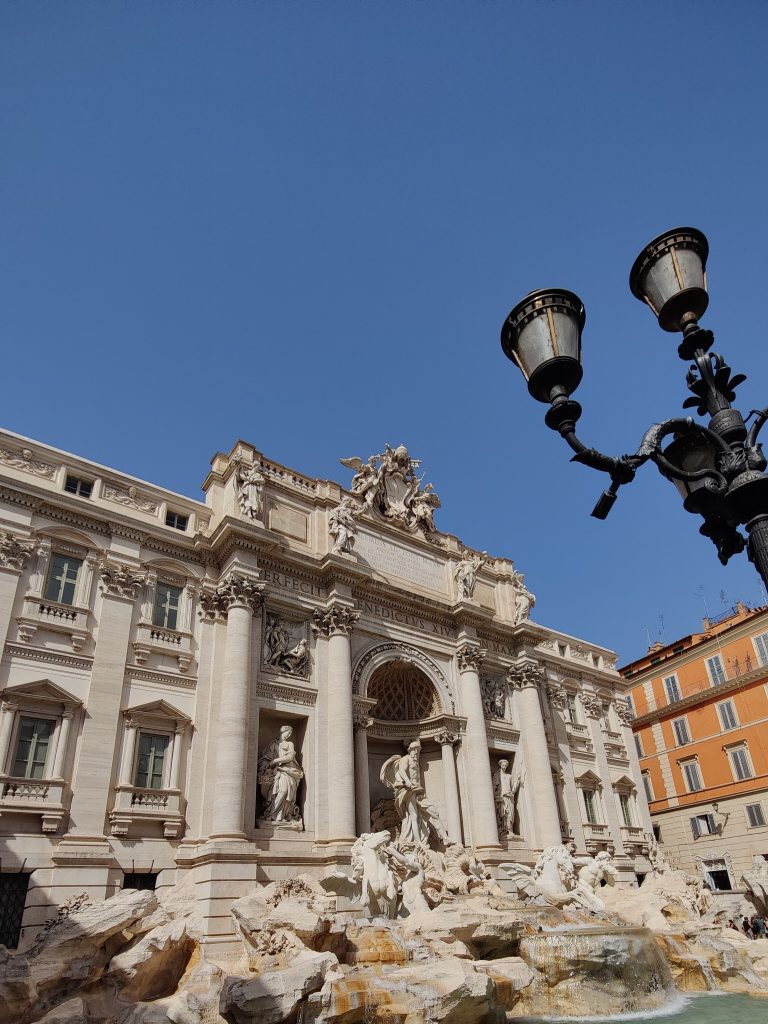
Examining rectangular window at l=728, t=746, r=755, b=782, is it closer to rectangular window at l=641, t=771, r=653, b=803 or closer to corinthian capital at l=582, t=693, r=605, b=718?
rectangular window at l=641, t=771, r=653, b=803

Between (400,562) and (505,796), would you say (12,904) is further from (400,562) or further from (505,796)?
(505,796)

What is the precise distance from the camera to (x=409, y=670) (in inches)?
920

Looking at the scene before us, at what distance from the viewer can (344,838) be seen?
1766 centimetres

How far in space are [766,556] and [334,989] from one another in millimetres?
9181

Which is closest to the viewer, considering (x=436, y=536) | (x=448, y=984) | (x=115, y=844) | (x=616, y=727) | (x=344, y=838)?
(x=448, y=984)

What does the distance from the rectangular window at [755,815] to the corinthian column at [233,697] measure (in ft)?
76.0

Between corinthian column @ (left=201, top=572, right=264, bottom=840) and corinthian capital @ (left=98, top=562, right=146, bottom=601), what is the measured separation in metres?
1.93

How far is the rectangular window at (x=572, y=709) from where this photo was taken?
98.0 ft

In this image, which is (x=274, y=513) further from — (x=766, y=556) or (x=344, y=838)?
(x=766, y=556)

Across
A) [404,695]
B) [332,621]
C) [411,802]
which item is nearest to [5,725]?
[332,621]

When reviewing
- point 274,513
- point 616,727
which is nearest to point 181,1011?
point 274,513

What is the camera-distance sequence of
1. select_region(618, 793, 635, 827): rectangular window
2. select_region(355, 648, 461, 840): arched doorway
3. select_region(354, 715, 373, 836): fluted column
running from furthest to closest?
select_region(618, 793, 635, 827): rectangular window, select_region(355, 648, 461, 840): arched doorway, select_region(354, 715, 373, 836): fluted column

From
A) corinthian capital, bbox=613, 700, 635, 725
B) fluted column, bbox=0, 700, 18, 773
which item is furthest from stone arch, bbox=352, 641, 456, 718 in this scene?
corinthian capital, bbox=613, 700, 635, 725

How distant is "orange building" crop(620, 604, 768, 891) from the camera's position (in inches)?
1158
